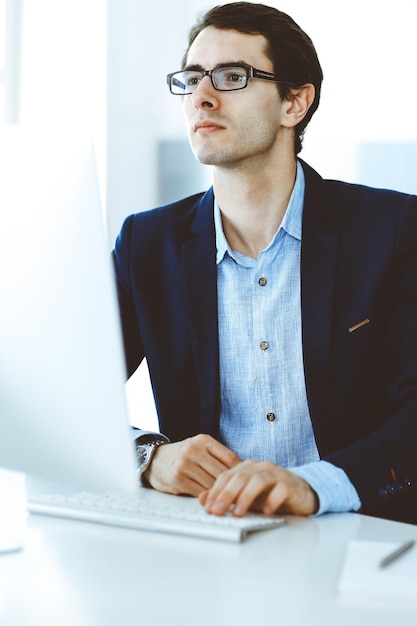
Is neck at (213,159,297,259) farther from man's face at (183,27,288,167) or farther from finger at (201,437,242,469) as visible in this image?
finger at (201,437,242,469)

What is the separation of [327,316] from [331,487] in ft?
1.77

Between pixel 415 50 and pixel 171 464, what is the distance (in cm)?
241

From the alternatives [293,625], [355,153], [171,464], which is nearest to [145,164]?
[355,153]

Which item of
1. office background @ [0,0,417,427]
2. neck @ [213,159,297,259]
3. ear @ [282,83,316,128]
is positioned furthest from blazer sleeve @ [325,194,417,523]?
office background @ [0,0,417,427]

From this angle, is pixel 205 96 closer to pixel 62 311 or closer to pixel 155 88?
pixel 62 311

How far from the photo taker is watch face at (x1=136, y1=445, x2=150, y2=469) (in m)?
1.47

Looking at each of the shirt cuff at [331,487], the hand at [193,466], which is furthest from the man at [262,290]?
the shirt cuff at [331,487]

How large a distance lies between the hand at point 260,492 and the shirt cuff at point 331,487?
0.05ft

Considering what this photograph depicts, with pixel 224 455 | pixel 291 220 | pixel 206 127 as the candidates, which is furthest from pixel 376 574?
pixel 206 127

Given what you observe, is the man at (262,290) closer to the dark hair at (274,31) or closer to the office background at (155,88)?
the dark hair at (274,31)

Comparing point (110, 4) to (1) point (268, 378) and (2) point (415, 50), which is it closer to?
(2) point (415, 50)

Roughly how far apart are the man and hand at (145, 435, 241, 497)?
0.52ft

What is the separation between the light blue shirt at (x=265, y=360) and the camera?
71.2 inches

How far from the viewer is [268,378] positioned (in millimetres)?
1808
